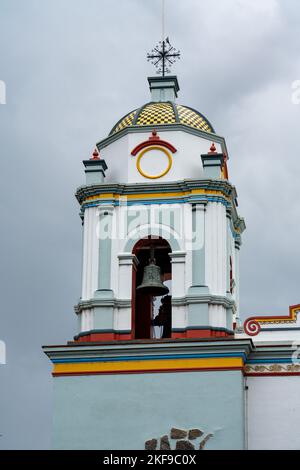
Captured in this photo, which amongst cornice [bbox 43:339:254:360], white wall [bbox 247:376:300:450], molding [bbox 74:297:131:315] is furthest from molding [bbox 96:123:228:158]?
white wall [bbox 247:376:300:450]

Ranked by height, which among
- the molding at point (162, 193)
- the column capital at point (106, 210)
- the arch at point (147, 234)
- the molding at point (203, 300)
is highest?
the molding at point (162, 193)

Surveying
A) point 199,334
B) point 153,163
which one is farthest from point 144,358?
point 153,163

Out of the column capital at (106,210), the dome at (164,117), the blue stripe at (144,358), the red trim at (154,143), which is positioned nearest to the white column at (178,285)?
the blue stripe at (144,358)

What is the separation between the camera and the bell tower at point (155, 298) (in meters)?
17.4

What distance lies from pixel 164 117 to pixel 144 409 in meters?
5.15

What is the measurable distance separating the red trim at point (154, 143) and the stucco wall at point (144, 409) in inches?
154

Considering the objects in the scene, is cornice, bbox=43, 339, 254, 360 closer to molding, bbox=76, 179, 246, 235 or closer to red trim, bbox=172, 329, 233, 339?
red trim, bbox=172, 329, 233, 339

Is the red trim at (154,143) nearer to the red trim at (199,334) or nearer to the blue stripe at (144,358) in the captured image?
the red trim at (199,334)

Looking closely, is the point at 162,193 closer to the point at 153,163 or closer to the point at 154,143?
the point at 153,163

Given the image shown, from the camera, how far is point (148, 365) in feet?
58.2

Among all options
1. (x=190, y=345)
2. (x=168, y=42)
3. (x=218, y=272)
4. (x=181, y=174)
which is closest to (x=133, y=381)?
(x=190, y=345)

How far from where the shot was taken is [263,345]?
18.0 meters

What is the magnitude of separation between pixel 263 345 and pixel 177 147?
12.1ft

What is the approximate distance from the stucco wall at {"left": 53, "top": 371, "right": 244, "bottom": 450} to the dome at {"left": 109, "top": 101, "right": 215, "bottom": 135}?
4514 mm
